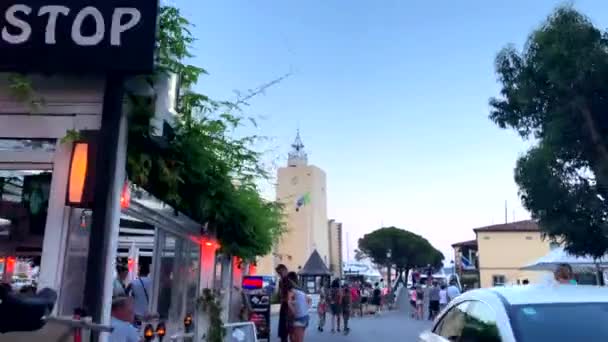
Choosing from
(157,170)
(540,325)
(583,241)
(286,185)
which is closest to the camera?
(540,325)

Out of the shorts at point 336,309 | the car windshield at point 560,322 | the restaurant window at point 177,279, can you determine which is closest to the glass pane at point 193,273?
the restaurant window at point 177,279

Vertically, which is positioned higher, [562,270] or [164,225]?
[164,225]

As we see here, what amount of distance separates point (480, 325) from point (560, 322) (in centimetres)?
63

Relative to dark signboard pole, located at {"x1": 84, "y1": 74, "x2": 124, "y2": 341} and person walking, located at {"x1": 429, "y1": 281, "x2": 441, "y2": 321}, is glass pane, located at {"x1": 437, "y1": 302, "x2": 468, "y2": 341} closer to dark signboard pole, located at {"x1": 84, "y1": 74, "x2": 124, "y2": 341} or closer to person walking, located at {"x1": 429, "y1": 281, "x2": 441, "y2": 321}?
dark signboard pole, located at {"x1": 84, "y1": 74, "x2": 124, "y2": 341}

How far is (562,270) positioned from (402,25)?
11.4 m

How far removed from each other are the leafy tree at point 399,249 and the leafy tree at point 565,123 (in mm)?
48654

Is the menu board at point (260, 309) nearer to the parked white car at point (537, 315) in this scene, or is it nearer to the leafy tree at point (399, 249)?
the parked white car at point (537, 315)

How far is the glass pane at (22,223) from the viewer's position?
444cm

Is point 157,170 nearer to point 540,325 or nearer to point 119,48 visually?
point 119,48

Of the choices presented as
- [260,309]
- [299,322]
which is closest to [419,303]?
[260,309]

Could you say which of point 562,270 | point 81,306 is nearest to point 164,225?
point 81,306

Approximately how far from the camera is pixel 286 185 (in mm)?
52156

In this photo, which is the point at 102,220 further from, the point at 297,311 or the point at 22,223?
the point at 297,311

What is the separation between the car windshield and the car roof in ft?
0.24
